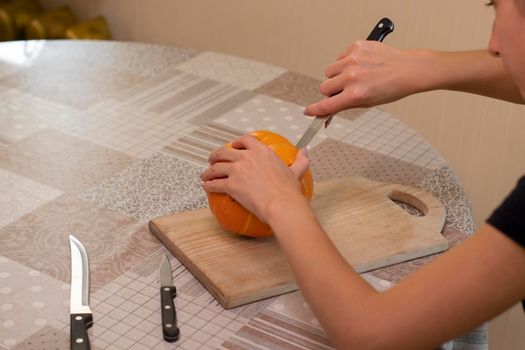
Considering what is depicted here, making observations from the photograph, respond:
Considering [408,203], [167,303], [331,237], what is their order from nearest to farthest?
[167,303] < [331,237] < [408,203]

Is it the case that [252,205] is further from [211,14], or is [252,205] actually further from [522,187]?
[211,14]

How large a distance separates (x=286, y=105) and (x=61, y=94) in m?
0.44

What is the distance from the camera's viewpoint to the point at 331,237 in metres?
1.20

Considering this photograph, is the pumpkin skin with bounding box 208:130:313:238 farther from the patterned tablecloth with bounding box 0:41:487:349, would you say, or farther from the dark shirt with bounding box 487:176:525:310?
the dark shirt with bounding box 487:176:525:310

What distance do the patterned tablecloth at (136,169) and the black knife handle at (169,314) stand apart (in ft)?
0.04

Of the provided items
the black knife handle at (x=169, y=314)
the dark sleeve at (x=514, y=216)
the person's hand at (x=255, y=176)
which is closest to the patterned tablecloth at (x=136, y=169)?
the black knife handle at (x=169, y=314)

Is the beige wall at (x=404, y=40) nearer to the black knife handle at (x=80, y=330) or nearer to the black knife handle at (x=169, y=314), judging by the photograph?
the black knife handle at (x=169, y=314)

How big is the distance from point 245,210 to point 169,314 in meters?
0.18

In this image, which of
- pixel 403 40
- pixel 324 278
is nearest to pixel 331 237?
pixel 324 278

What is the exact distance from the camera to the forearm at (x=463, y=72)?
137 centimetres

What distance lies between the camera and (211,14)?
2562 millimetres

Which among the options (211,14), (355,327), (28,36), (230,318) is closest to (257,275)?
(230,318)

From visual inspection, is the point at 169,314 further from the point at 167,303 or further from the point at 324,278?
the point at 324,278

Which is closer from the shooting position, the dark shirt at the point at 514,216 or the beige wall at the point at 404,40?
the dark shirt at the point at 514,216
